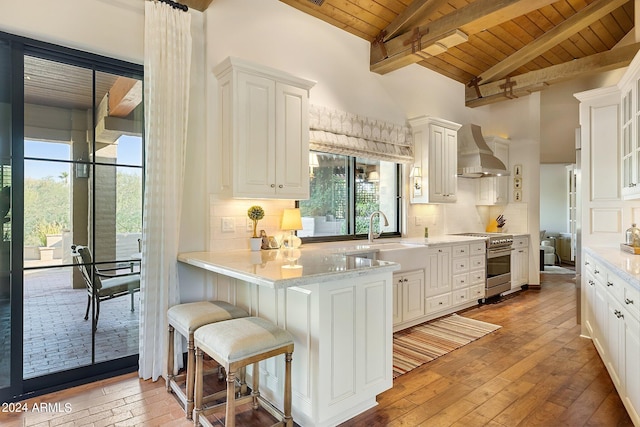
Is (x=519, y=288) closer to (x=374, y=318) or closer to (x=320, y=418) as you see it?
(x=374, y=318)

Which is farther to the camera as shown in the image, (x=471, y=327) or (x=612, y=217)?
(x=471, y=327)

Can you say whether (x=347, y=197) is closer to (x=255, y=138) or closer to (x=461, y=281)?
(x=255, y=138)

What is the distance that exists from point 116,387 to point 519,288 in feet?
18.4

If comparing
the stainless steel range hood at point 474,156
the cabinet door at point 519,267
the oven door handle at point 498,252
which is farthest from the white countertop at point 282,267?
the cabinet door at point 519,267

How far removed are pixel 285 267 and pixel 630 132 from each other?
3.12m

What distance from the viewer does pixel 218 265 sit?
7.63 ft

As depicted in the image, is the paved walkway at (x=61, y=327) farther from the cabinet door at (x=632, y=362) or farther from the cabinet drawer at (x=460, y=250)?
the cabinet drawer at (x=460, y=250)

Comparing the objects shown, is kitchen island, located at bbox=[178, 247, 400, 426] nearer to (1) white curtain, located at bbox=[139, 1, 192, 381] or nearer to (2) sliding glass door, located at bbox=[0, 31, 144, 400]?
(1) white curtain, located at bbox=[139, 1, 192, 381]

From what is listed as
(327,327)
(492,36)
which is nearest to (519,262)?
(492,36)

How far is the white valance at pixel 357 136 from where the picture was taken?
12.3ft

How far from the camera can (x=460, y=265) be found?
451 centimetres

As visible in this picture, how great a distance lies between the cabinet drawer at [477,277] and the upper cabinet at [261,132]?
8.83 ft

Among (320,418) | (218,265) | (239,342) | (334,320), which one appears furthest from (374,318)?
(218,265)

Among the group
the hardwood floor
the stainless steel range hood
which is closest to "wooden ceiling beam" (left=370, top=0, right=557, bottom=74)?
the stainless steel range hood
